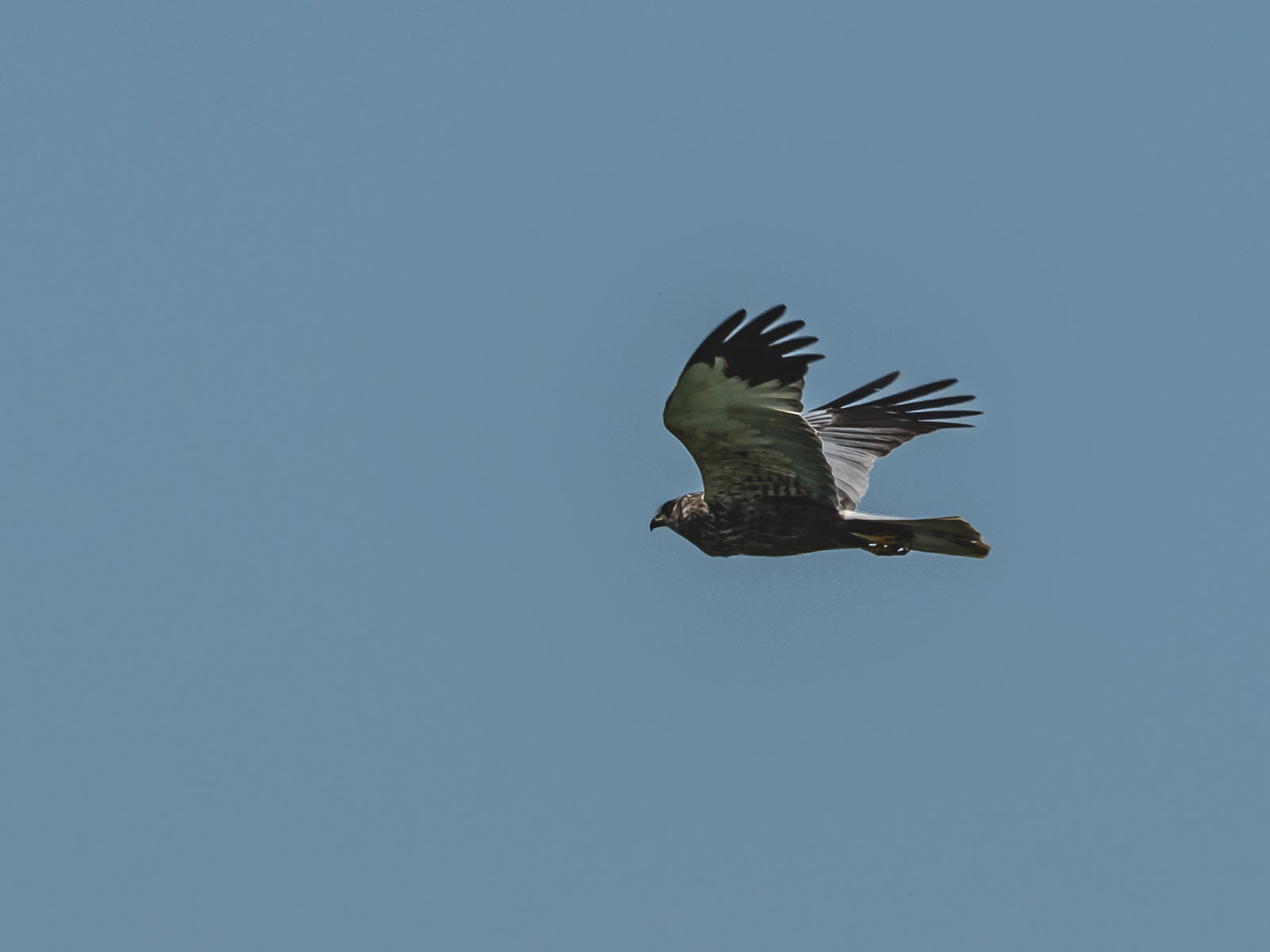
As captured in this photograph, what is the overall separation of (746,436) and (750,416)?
25 cm

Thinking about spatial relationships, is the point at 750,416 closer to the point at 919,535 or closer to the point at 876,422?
the point at 919,535

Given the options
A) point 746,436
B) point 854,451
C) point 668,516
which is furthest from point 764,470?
point 854,451

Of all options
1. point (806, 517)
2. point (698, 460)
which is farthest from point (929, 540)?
point (698, 460)

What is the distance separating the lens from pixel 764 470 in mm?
12227

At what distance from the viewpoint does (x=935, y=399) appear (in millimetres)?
14289

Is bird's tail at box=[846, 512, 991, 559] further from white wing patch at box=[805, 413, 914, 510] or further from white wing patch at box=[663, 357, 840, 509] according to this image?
white wing patch at box=[805, 413, 914, 510]

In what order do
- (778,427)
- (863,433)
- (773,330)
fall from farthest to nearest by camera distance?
(863,433), (778,427), (773,330)

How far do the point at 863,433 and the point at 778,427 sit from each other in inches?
106

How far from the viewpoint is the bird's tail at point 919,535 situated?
11.9 m

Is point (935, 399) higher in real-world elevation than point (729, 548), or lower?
higher

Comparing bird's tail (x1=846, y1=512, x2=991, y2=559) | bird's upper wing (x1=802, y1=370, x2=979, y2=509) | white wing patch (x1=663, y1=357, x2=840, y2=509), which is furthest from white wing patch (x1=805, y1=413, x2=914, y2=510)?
white wing patch (x1=663, y1=357, x2=840, y2=509)

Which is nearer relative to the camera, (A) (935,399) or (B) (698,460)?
(B) (698,460)

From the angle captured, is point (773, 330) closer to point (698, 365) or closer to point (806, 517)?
point (698, 365)

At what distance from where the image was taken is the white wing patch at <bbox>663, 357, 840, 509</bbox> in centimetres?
1140
